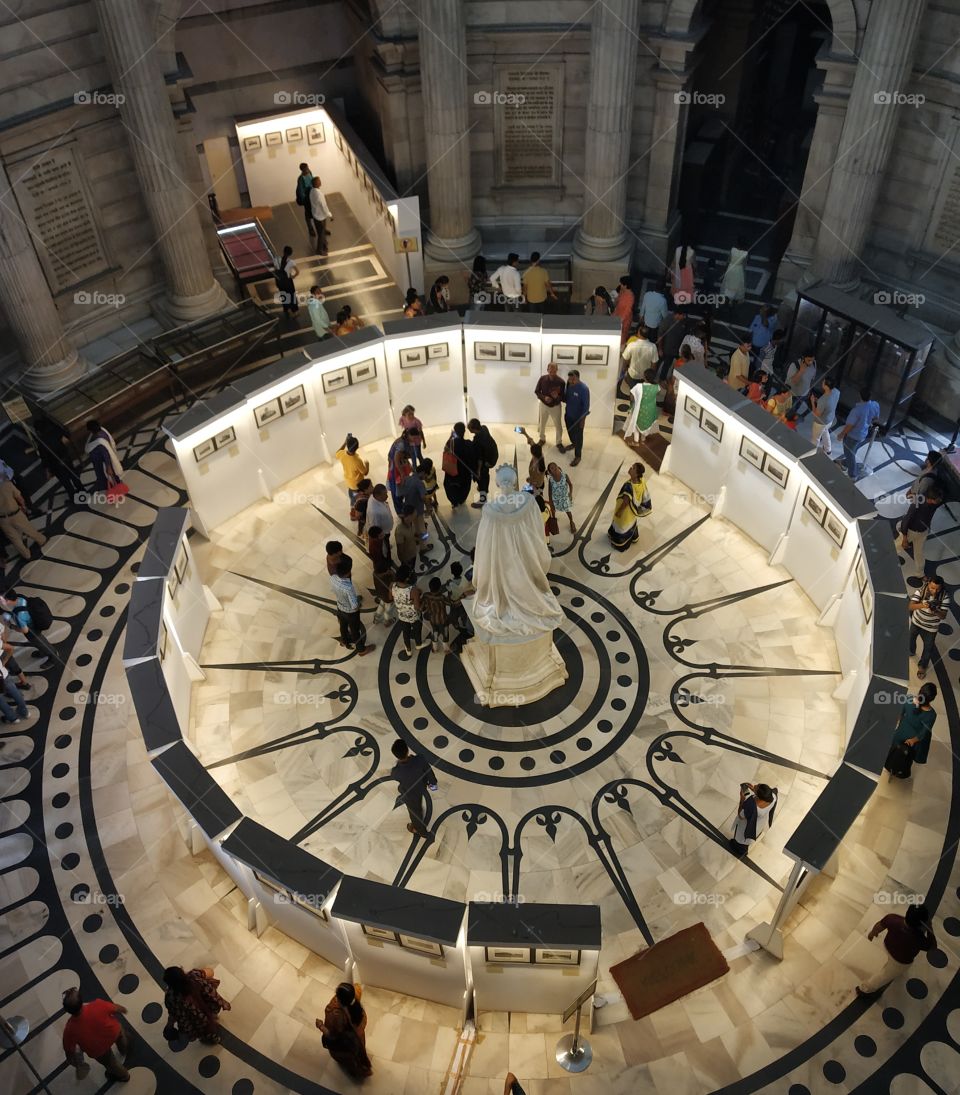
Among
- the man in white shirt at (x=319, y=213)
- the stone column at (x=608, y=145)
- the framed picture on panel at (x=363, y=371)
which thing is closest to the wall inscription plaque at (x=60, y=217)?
the man in white shirt at (x=319, y=213)

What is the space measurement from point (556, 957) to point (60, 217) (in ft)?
45.6

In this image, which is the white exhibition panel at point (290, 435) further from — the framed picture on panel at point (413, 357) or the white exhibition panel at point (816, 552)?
the white exhibition panel at point (816, 552)

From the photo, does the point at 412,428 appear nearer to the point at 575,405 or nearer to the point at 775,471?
the point at 575,405

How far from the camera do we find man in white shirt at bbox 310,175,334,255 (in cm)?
1903

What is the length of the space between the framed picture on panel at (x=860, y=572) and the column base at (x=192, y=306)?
11613 millimetres

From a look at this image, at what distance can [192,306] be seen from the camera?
17.3 meters

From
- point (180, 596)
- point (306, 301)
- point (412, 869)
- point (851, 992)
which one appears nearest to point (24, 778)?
point (180, 596)

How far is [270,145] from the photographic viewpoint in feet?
69.1

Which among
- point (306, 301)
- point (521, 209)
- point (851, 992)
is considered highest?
point (521, 209)

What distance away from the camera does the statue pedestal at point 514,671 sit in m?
11.3

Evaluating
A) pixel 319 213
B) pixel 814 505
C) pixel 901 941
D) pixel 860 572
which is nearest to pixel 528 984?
pixel 901 941

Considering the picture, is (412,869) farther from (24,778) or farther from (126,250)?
(126,250)

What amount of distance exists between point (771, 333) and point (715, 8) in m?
8.71

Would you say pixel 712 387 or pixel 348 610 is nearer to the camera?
pixel 348 610
